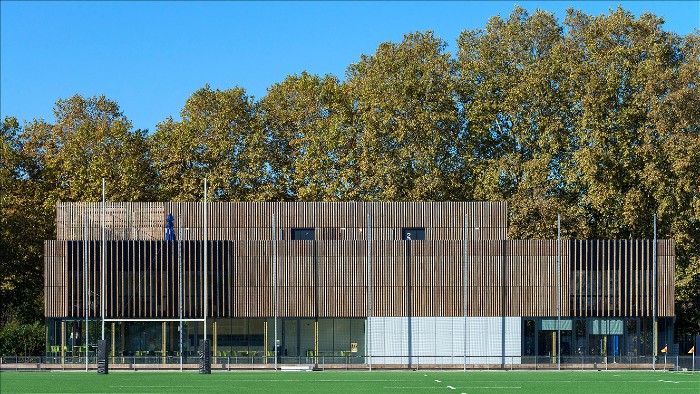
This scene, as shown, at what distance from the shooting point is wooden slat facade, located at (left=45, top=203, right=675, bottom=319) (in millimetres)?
74938

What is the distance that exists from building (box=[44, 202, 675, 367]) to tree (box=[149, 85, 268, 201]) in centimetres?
1844

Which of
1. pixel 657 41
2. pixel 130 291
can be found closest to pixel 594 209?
pixel 657 41

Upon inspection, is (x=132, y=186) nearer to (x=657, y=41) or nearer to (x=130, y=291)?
(x=130, y=291)

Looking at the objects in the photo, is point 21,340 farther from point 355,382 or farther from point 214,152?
point 355,382

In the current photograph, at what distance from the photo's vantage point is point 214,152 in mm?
94688

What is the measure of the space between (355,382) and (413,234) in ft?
77.1

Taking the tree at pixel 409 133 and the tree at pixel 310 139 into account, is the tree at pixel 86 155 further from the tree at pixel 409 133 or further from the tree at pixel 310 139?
the tree at pixel 409 133

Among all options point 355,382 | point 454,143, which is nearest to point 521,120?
point 454,143

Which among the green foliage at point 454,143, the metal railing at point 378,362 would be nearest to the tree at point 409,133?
the green foliage at point 454,143

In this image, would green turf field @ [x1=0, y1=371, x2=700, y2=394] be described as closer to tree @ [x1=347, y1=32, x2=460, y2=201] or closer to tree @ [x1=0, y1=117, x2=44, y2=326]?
tree @ [x1=347, y1=32, x2=460, y2=201]

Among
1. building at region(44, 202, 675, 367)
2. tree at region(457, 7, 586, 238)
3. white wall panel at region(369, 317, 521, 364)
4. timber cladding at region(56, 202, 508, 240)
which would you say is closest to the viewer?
white wall panel at region(369, 317, 521, 364)

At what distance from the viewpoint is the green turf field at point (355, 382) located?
50312mm

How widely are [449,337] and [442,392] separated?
27180 mm

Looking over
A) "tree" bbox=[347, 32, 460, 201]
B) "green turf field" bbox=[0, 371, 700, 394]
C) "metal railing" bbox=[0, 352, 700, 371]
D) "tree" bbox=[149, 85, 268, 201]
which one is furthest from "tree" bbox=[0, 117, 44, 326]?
"green turf field" bbox=[0, 371, 700, 394]
